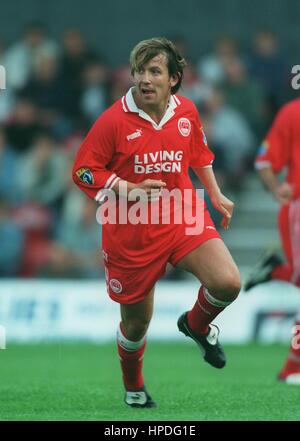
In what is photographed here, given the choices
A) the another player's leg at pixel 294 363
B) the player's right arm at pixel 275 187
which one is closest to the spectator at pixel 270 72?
the player's right arm at pixel 275 187

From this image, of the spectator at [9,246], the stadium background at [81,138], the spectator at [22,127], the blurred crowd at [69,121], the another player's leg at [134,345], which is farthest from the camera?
the spectator at [22,127]

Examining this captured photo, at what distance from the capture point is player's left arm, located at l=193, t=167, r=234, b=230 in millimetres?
8555

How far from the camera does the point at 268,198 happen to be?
1836 cm

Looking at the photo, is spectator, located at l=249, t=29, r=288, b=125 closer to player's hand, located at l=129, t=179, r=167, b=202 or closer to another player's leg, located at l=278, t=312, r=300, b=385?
another player's leg, located at l=278, t=312, r=300, b=385

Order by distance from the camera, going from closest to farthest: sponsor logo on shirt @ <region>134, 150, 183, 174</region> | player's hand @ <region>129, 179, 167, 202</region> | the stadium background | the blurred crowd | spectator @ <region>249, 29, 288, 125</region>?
1. player's hand @ <region>129, 179, 167, 202</region>
2. sponsor logo on shirt @ <region>134, 150, 183, 174</region>
3. the stadium background
4. the blurred crowd
5. spectator @ <region>249, 29, 288, 125</region>

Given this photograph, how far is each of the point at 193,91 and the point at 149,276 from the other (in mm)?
9409

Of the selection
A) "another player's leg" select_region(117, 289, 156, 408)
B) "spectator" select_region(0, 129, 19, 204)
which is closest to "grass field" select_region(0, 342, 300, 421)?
"another player's leg" select_region(117, 289, 156, 408)

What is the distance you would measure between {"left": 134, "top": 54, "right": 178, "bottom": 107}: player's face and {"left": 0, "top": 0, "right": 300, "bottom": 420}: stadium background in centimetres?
560

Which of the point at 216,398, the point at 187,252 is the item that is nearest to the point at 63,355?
the point at 216,398

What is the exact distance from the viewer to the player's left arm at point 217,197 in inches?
337

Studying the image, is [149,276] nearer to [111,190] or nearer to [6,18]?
[111,190]

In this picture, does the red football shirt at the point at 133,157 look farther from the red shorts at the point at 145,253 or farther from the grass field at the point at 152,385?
the grass field at the point at 152,385

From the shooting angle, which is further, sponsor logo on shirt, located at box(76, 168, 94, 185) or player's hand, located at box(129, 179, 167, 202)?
sponsor logo on shirt, located at box(76, 168, 94, 185)

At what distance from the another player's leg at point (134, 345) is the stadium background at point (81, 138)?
457cm
